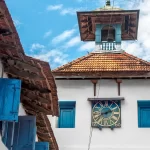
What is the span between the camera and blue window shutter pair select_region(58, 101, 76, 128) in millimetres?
17516

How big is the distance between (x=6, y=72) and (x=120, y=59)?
10295mm

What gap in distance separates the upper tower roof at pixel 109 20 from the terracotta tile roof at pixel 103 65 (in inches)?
66.0

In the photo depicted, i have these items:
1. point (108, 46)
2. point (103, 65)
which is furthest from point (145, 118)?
point (108, 46)

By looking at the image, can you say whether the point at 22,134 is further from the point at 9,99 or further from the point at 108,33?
the point at 108,33

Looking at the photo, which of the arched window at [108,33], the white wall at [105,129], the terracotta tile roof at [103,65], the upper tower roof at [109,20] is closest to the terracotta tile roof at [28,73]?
the white wall at [105,129]

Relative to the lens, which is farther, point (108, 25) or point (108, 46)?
point (108, 25)

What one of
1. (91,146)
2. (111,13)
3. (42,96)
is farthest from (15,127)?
(111,13)

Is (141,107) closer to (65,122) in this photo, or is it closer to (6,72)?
(65,122)

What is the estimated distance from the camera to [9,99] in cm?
828

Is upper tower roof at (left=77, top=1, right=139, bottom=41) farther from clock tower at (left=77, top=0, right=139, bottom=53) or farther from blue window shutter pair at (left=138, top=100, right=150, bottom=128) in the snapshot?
blue window shutter pair at (left=138, top=100, right=150, bottom=128)

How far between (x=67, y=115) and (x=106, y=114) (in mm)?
1463

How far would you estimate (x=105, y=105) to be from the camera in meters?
17.5

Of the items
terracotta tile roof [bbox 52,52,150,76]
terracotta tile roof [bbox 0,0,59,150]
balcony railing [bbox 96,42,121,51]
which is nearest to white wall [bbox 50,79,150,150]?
terracotta tile roof [bbox 52,52,150,76]

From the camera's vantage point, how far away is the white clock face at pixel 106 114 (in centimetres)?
1722
